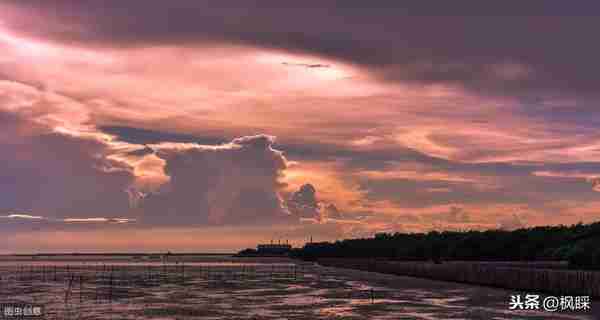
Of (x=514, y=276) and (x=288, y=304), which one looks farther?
(x=514, y=276)

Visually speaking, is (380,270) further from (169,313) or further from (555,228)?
(169,313)

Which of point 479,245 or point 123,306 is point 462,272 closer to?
point 123,306

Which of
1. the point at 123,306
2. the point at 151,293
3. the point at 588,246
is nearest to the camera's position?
the point at 123,306

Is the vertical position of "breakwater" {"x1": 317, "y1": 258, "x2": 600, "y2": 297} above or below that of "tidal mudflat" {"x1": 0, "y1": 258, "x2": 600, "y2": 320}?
above

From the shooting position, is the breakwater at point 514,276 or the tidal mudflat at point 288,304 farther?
the breakwater at point 514,276

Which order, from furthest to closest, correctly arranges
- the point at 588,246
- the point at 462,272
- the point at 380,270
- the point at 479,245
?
the point at 479,245 < the point at 380,270 < the point at 462,272 < the point at 588,246

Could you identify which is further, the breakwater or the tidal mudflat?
the breakwater

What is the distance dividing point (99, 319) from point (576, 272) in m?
36.7

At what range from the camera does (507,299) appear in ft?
202

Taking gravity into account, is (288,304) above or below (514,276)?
below

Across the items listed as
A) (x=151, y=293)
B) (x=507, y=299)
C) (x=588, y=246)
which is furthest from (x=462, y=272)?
(x=151, y=293)

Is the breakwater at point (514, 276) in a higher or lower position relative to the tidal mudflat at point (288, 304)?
higher

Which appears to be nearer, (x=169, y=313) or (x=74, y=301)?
(x=169, y=313)

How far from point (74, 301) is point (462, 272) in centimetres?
4653
